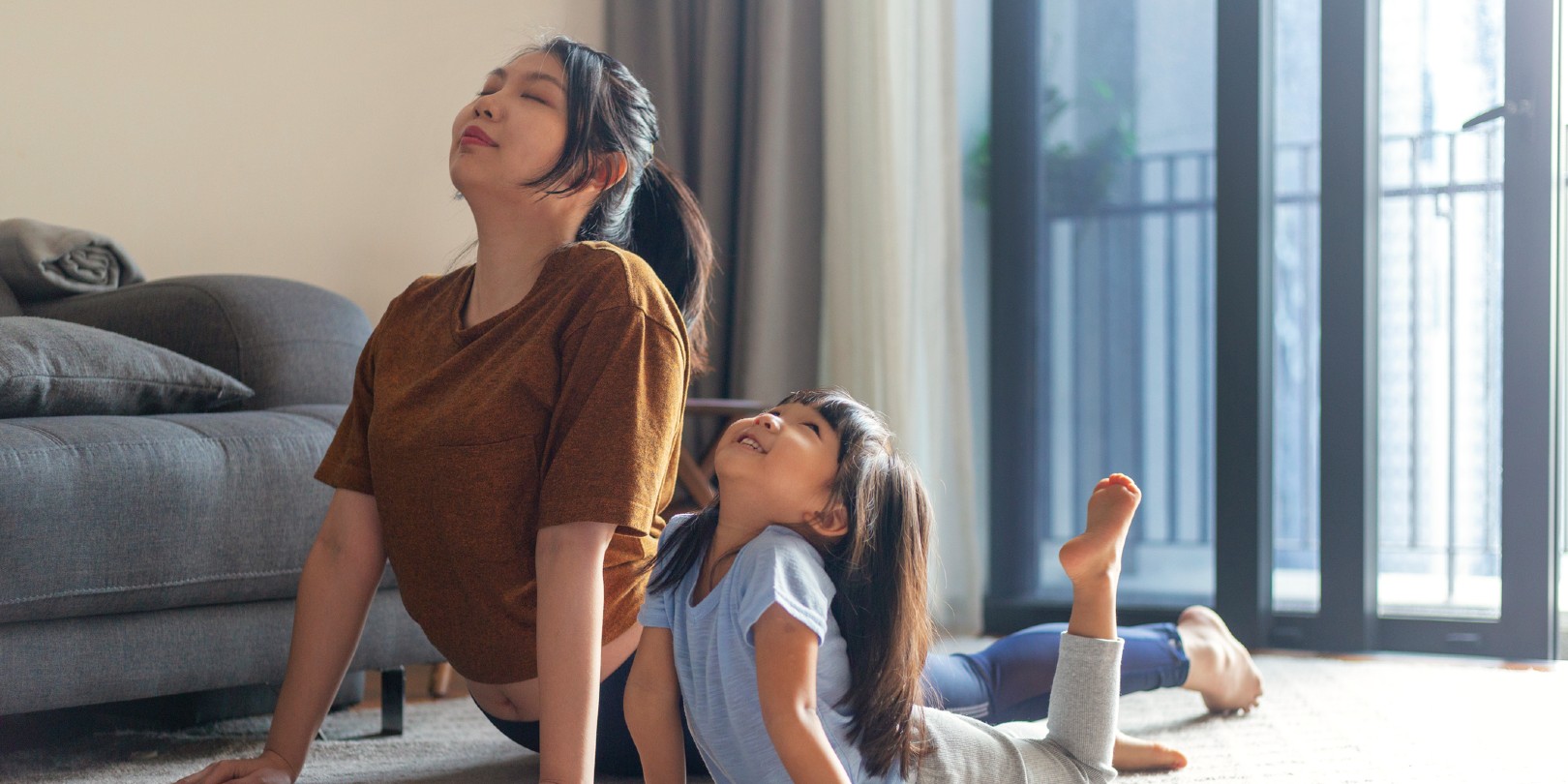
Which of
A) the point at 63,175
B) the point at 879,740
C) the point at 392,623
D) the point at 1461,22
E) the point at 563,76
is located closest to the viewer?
the point at 879,740

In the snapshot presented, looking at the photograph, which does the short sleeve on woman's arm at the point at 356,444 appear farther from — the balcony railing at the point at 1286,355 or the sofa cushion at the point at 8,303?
the balcony railing at the point at 1286,355

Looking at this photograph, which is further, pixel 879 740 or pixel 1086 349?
pixel 1086 349

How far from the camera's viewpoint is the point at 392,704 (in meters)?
1.66

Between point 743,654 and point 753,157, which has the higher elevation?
point 753,157

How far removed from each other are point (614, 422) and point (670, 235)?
0.36m

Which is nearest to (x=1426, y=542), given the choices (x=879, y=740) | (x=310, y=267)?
(x=879, y=740)

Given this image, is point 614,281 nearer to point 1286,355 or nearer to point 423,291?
point 423,291

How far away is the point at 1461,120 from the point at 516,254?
212 centimetres

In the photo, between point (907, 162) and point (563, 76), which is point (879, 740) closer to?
point (563, 76)

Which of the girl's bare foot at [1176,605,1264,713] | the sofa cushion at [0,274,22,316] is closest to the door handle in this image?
the girl's bare foot at [1176,605,1264,713]

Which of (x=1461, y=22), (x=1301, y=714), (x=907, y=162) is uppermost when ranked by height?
(x=1461, y=22)

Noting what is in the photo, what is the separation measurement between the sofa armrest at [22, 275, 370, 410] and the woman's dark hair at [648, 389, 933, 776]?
3.38 ft

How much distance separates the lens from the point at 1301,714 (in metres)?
1.83

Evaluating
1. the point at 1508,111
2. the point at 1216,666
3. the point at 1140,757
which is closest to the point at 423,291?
the point at 1140,757
